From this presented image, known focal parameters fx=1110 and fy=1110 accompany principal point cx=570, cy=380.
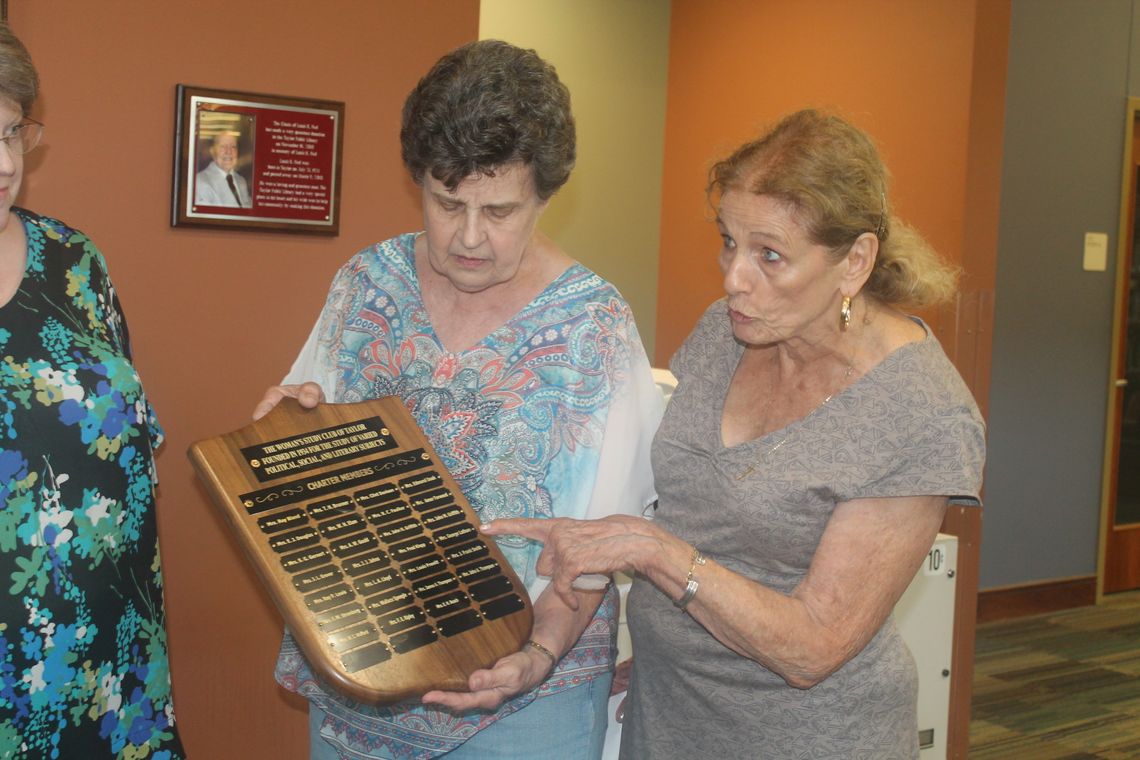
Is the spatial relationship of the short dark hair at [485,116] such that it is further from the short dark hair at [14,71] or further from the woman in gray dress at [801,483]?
the short dark hair at [14,71]

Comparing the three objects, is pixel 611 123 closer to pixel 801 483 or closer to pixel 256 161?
pixel 256 161

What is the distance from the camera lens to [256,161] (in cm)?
278

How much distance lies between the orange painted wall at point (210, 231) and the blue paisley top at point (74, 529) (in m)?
0.92

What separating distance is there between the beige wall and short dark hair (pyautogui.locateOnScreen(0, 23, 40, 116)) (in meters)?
4.12

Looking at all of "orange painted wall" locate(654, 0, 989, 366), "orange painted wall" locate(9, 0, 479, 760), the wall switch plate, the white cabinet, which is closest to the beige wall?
"orange painted wall" locate(654, 0, 989, 366)

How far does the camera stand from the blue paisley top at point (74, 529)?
1570mm

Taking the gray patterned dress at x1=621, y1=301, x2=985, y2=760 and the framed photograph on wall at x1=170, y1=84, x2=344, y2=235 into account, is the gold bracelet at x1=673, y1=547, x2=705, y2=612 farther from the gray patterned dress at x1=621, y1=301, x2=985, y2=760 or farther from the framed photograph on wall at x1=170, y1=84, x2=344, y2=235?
the framed photograph on wall at x1=170, y1=84, x2=344, y2=235

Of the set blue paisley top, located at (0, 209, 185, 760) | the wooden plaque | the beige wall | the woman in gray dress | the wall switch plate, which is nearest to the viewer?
the wooden plaque

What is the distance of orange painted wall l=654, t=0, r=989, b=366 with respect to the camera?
4527mm

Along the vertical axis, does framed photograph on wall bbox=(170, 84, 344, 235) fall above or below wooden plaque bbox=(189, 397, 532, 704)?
above

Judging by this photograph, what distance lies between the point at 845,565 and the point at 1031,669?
161 inches

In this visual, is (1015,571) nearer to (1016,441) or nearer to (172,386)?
(1016,441)

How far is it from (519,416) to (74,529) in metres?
0.67

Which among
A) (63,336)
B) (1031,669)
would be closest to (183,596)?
(63,336)
